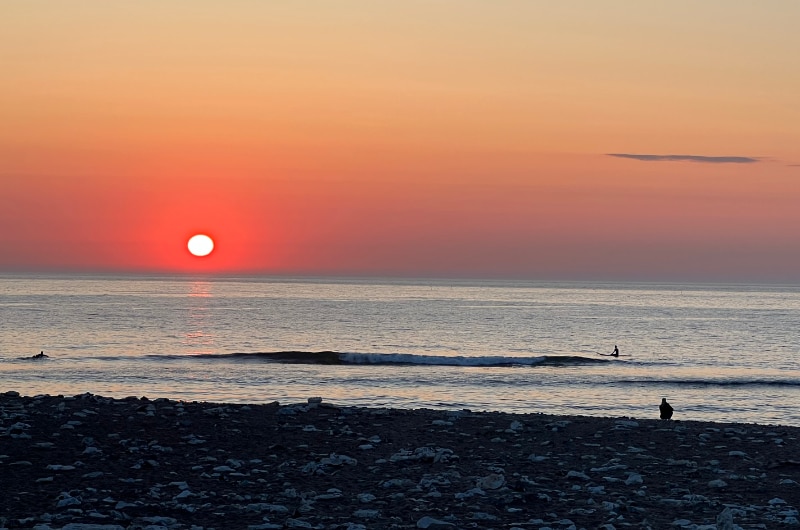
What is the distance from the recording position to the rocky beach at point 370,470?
11477 millimetres

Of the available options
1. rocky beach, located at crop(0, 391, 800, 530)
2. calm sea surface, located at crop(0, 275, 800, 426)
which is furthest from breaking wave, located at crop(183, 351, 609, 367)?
rocky beach, located at crop(0, 391, 800, 530)

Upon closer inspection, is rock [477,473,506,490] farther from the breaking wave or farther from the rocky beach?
the breaking wave

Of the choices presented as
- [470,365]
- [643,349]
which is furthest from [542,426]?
[643,349]

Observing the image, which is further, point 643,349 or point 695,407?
point 643,349

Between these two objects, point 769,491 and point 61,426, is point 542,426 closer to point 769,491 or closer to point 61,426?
point 769,491

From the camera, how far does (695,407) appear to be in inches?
1631

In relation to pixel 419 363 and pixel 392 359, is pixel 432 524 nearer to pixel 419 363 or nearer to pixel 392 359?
pixel 419 363

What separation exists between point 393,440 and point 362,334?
75.3 metres

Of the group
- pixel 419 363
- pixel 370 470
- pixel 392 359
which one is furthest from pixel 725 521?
pixel 392 359

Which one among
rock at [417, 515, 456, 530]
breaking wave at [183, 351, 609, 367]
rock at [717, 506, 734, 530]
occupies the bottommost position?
breaking wave at [183, 351, 609, 367]

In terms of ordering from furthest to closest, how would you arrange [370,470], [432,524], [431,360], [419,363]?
[431,360] → [419,363] → [370,470] → [432,524]

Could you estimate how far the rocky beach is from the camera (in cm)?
1148

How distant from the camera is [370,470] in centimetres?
1422

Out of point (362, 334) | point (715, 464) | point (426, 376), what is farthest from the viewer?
point (362, 334)
